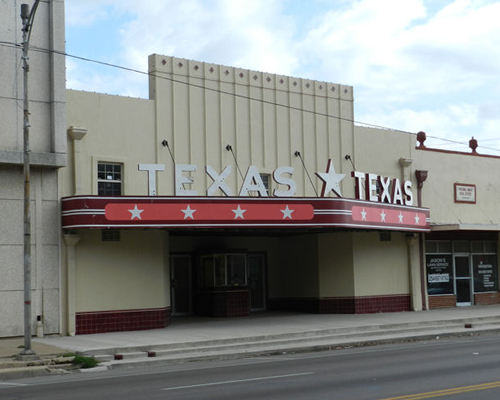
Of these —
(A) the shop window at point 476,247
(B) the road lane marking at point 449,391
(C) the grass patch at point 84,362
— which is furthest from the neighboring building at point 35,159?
(A) the shop window at point 476,247

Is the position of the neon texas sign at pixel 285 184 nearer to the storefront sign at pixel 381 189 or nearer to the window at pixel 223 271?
the storefront sign at pixel 381 189

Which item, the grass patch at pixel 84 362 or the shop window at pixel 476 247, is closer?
the grass patch at pixel 84 362

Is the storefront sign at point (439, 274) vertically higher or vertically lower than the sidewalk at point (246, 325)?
higher

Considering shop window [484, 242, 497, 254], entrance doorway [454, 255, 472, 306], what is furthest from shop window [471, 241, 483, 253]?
entrance doorway [454, 255, 472, 306]

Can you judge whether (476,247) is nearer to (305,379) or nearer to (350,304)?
(350,304)

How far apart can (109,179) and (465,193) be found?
16.2m

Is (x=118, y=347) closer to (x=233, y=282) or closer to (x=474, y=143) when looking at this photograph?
(x=233, y=282)

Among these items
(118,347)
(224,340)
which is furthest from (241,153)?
(118,347)

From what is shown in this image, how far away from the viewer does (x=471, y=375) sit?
14.0 m

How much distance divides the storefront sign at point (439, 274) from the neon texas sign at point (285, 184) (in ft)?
10.1

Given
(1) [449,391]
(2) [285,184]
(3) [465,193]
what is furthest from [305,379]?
(3) [465,193]

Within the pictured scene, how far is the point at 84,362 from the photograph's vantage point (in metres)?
18.0

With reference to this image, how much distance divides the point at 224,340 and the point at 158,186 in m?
5.87

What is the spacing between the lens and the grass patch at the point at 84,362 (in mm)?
18000
